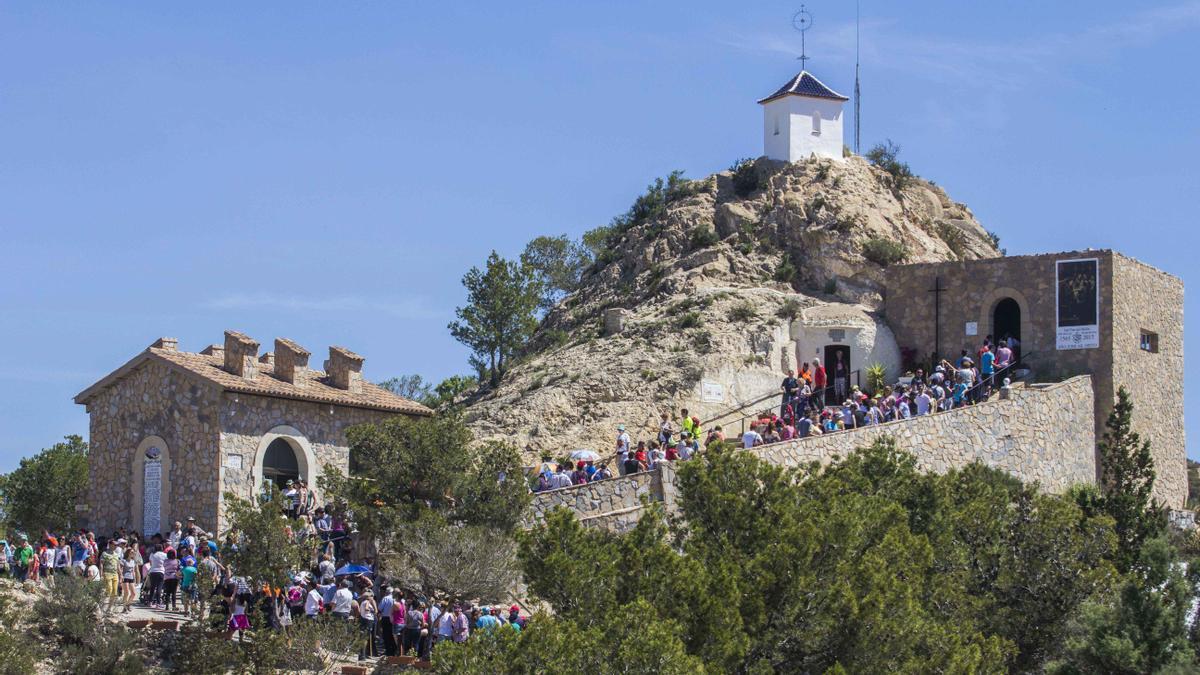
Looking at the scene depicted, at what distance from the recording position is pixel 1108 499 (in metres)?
35.6

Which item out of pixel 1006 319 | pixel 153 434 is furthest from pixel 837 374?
pixel 153 434

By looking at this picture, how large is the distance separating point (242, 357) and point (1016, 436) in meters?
19.0

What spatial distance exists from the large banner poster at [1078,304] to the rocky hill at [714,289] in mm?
4917

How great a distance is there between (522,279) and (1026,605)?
26.9 meters

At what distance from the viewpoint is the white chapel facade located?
50156mm

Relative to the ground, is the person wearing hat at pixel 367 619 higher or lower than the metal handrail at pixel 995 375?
lower

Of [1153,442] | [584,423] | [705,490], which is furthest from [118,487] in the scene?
[1153,442]

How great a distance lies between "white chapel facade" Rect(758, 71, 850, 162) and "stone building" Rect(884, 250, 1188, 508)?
5387mm

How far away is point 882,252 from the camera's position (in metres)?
47.5

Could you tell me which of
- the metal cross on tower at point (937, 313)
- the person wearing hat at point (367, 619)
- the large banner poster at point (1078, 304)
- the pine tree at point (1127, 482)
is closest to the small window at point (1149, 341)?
the pine tree at point (1127, 482)

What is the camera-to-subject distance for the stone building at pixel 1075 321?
4441cm

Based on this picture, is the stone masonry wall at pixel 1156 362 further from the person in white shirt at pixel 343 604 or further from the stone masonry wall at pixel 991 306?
the person in white shirt at pixel 343 604

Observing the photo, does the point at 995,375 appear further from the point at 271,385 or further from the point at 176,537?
the point at 176,537

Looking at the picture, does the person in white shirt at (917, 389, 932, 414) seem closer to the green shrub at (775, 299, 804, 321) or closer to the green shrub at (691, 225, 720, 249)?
the green shrub at (775, 299, 804, 321)
